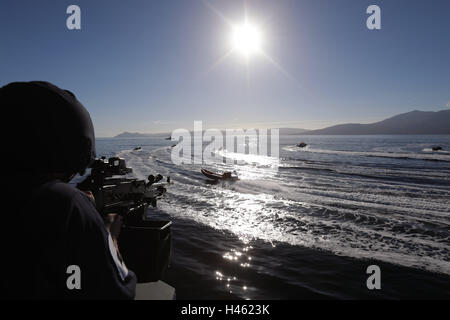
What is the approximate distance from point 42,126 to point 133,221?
9.63 ft

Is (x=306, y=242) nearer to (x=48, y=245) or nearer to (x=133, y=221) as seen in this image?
(x=133, y=221)

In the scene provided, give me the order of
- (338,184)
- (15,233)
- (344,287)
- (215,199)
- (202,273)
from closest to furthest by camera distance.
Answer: (15,233)
(344,287)
(202,273)
(215,199)
(338,184)

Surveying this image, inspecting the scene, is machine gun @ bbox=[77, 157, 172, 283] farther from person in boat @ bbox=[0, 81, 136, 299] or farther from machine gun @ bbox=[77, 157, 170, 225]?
person in boat @ bbox=[0, 81, 136, 299]

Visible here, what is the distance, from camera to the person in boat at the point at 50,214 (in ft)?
4.13

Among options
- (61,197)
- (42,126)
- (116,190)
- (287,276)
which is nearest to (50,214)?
(61,197)

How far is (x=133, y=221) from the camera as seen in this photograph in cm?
407

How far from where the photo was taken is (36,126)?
1.42 metres

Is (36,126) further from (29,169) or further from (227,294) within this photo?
(227,294)

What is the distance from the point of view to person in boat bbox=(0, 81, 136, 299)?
1260 mm

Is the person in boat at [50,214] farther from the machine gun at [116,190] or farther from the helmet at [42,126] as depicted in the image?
the machine gun at [116,190]

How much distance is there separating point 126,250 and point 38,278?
6.41 feet

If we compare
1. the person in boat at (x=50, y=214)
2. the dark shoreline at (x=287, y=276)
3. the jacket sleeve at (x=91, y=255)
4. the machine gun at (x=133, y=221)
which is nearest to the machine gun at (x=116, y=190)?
the machine gun at (x=133, y=221)
